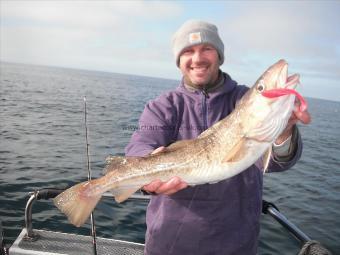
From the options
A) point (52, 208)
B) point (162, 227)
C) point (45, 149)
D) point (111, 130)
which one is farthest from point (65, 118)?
point (162, 227)

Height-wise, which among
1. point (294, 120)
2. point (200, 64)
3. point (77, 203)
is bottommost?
point (77, 203)

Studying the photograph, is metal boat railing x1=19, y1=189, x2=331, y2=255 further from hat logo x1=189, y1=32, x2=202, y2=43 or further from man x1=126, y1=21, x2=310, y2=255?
hat logo x1=189, y1=32, x2=202, y2=43

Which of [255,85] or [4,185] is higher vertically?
[255,85]

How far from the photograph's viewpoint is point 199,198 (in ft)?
13.4

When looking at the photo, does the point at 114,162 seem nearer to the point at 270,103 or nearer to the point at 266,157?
the point at 266,157

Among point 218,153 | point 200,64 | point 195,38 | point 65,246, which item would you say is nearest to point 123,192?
point 218,153

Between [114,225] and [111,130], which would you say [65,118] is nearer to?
[111,130]

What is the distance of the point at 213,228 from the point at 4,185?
10604 millimetres

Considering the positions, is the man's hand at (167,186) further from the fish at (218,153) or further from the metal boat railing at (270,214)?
the metal boat railing at (270,214)

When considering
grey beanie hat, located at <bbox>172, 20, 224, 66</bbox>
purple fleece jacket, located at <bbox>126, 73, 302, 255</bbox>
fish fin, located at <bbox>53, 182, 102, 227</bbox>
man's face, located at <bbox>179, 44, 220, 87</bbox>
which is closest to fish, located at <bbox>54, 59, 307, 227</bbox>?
fish fin, located at <bbox>53, 182, 102, 227</bbox>

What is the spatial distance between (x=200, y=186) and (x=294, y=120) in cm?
136

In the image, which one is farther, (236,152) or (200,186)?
(200,186)

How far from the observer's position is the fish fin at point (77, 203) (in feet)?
13.7

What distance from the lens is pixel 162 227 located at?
163 inches
